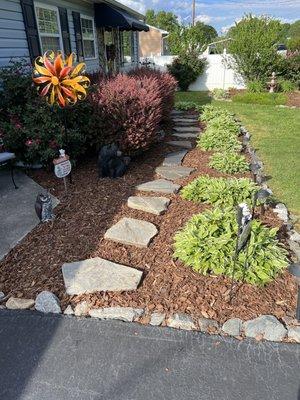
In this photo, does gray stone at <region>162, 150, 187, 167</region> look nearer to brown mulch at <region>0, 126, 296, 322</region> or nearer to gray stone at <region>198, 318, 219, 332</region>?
brown mulch at <region>0, 126, 296, 322</region>

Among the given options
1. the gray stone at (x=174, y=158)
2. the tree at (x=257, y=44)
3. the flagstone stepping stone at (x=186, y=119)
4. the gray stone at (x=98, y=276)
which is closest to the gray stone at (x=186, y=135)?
the gray stone at (x=174, y=158)

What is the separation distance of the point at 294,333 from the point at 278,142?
18.6 ft

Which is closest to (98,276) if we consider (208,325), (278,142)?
(208,325)

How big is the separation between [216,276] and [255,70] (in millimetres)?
13493

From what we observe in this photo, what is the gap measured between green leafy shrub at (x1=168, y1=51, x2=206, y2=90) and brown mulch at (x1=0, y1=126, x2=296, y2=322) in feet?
40.5

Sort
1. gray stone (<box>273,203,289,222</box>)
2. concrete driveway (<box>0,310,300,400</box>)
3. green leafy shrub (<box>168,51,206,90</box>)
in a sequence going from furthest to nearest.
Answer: green leafy shrub (<box>168,51,206,90</box>) < gray stone (<box>273,203,289,222</box>) < concrete driveway (<box>0,310,300,400</box>)

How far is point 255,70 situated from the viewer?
46.7 feet

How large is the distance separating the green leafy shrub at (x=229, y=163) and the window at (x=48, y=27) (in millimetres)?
4573

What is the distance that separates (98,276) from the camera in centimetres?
295

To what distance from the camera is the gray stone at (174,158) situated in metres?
5.86

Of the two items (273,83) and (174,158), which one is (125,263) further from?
(273,83)

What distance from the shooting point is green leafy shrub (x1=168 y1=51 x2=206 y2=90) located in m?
15.5

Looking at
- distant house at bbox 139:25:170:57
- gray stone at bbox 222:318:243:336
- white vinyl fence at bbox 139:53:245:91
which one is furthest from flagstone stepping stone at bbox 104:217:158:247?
distant house at bbox 139:25:170:57

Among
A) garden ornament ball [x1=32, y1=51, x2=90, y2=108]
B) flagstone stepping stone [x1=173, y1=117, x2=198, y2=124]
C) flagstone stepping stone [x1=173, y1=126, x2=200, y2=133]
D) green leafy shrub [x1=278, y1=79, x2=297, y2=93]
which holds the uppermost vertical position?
garden ornament ball [x1=32, y1=51, x2=90, y2=108]
